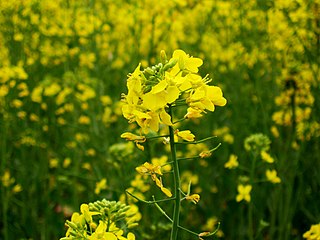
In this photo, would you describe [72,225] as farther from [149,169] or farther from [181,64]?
[181,64]

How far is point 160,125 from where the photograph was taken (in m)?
3.25

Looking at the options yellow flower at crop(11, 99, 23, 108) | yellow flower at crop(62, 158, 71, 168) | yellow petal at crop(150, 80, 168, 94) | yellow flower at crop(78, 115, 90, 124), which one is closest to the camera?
yellow petal at crop(150, 80, 168, 94)

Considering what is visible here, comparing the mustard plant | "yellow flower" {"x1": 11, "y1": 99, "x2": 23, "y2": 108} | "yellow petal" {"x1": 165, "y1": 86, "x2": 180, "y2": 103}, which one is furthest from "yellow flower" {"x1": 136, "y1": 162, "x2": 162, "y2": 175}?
"yellow flower" {"x1": 11, "y1": 99, "x2": 23, "y2": 108}

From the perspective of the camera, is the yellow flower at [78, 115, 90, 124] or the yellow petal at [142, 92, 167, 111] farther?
the yellow flower at [78, 115, 90, 124]

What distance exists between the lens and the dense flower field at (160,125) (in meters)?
3.21

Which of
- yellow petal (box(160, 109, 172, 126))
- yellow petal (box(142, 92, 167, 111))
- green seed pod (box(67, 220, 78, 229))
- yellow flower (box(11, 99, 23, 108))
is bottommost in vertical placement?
green seed pod (box(67, 220, 78, 229))

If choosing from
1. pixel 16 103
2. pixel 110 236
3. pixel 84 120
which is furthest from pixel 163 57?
pixel 84 120

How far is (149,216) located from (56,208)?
2.86 feet

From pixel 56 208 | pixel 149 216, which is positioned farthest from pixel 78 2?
pixel 149 216

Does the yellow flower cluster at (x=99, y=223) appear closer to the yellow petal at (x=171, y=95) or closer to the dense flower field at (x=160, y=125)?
the yellow petal at (x=171, y=95)

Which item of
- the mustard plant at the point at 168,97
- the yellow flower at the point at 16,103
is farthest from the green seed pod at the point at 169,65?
the yellow flower at the point at 16,103

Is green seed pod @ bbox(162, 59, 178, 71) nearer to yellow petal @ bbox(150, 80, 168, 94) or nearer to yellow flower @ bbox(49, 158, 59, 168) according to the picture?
yellow petal @ bbox(150, 80, 168, 94)

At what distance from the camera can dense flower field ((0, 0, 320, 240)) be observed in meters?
3.21

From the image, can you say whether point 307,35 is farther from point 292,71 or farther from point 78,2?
point 78,2
